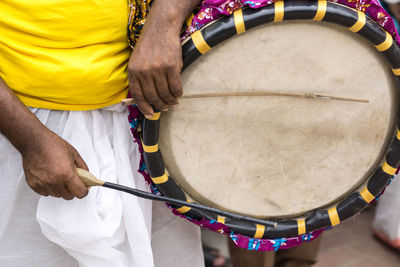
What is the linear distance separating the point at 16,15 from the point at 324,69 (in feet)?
2.28

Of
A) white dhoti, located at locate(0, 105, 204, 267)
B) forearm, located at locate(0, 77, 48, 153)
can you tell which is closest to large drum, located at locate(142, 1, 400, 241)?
white dhoti, located at locate(0, 105, 204, 267)

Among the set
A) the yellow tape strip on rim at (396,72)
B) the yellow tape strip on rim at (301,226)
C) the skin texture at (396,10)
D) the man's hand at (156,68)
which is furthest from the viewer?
the skin texture at (396,10)

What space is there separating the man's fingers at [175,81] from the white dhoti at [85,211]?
24cm

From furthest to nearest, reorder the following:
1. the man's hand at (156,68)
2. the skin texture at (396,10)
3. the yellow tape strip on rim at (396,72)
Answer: the skin texture at (396,10), the yellow tape strip on rim at (396,72), the man's hand at (156,68)

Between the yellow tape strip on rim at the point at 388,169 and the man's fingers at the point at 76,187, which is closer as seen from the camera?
the man's fingers at the point at 76,187

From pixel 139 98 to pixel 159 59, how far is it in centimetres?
10

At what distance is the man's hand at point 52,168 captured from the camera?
98cm

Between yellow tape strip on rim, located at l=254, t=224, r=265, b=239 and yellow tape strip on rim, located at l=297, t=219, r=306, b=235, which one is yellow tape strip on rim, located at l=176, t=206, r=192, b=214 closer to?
yellow tape strip on rim, located at l=254, t=224, r=265, b=239

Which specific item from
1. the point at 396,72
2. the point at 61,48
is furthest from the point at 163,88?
the point at 396,72

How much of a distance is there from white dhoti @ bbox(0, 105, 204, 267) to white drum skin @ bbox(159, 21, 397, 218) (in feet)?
0.46

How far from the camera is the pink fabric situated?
955mm

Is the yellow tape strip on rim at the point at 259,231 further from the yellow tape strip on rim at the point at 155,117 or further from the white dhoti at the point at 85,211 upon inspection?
the yellow tape strip on rim at the point at 155,117

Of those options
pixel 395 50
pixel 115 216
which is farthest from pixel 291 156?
pixel 115 216

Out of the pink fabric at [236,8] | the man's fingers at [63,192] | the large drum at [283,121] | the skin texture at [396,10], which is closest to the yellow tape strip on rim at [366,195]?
the large drum at [283,121]
